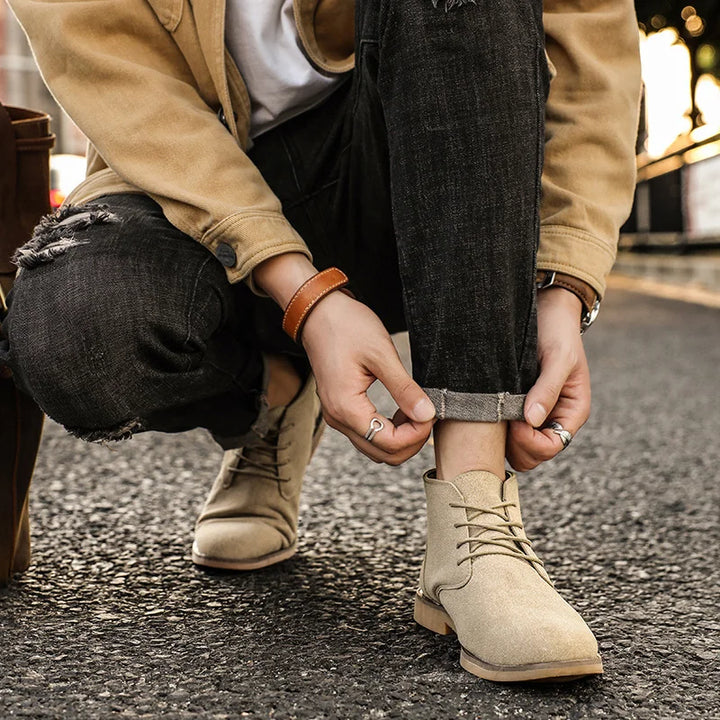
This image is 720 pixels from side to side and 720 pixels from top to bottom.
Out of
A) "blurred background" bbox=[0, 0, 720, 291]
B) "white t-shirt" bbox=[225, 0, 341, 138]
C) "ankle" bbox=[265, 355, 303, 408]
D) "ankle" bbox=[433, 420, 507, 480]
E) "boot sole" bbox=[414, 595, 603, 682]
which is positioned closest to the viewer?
"boot sole" bbox=[414, 595, 603, 682]

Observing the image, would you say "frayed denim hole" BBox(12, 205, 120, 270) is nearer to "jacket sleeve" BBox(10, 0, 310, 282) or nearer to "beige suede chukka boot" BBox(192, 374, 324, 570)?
"jacket sleeve" BBox(10, 0, 310, 282)

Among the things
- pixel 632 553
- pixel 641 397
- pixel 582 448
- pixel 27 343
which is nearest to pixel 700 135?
pixel 641 397

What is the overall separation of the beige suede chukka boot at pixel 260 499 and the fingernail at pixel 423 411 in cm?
49

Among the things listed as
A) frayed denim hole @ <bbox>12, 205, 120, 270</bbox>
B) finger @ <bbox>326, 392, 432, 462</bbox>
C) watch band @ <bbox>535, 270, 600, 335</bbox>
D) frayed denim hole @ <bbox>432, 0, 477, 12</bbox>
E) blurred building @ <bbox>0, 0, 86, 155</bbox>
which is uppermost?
frayed denim hole @ <bbox>432, 0, 477, 12</bbox>

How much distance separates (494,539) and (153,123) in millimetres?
655

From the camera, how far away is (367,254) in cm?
153

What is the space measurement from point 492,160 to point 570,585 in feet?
2.11

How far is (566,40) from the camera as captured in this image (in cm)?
144

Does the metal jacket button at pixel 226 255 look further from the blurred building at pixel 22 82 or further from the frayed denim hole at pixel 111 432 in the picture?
the blurred building at pixel 22 82

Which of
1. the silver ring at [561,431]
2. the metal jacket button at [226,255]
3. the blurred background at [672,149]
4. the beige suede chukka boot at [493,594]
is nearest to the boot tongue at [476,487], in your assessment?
the beige suede chukka boot at [493,594]

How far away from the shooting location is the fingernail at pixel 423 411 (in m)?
1.13

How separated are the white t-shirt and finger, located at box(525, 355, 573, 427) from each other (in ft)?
1.78

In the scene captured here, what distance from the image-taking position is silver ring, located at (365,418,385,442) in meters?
1.13

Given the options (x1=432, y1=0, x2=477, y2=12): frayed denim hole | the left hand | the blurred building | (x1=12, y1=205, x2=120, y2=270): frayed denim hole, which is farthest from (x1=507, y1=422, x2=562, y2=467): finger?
the blurred building
